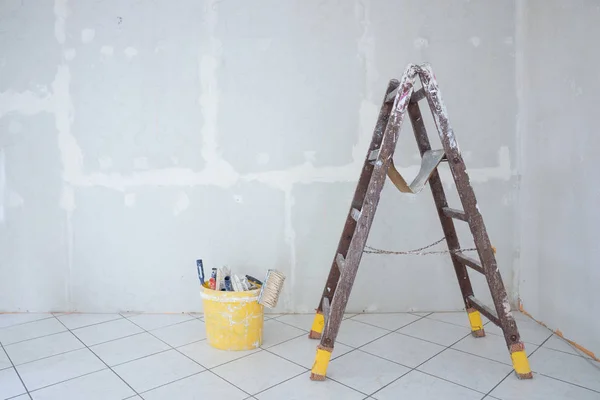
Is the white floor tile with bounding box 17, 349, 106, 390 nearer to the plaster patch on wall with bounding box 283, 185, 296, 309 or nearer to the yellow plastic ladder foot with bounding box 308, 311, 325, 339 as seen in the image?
the yellow plastic ladder foot with bounding box 308, 311, 325, 339

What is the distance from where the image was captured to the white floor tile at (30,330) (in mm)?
2123

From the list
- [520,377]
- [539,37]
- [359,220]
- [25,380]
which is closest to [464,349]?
[520,377]

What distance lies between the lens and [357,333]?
2201 millimetres

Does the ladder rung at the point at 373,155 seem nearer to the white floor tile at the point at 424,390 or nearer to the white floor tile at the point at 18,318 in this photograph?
the white floor tile at the point at 424,390

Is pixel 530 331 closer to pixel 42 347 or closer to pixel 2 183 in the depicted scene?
pixel 42 347

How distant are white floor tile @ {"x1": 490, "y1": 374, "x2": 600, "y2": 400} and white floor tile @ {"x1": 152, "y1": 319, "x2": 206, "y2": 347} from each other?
1383mm

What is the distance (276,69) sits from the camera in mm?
2443

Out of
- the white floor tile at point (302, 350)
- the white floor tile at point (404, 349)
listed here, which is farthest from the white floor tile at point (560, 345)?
the white floor tile at point (302, 350)

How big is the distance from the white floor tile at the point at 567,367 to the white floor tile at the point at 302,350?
822 millimetres

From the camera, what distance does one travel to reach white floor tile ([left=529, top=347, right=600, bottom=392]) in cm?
166

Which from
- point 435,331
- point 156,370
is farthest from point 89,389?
point 435,331

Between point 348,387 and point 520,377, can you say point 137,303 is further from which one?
point 520,377

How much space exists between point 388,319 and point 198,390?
1.20m

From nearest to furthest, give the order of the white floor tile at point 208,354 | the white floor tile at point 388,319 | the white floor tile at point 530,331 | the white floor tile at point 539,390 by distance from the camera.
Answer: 1. the white floor tile at point 539,390
2. the white floor tile at point 208,354
3. the white floor tile at point 530,331
4. the white floor tile at point 388,319
